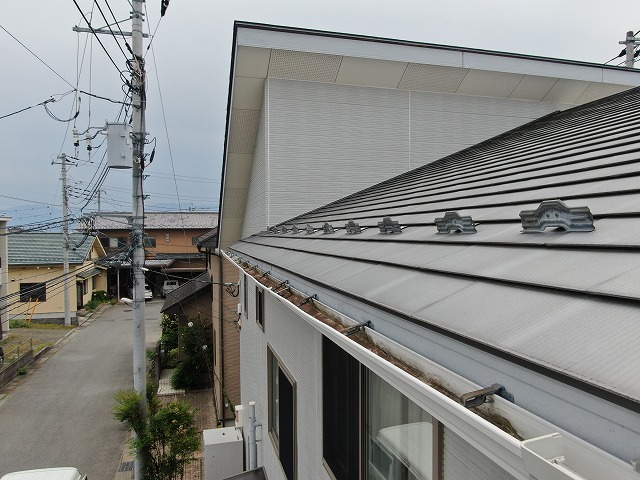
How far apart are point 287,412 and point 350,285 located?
311 centimetres

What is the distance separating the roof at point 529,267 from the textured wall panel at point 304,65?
5156 mm

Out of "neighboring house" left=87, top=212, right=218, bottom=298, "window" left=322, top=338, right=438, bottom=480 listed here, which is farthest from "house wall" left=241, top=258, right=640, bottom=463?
"neighboring house" left=87, top=212, right=218, bottom=298

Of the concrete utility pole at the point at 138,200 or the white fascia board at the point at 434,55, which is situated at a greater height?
the white fascia board at the point at 434,55

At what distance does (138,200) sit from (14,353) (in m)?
13.1

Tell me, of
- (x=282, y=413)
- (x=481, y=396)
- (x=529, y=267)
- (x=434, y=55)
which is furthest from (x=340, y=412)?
(x=434, y=55)

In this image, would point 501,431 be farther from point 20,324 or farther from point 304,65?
A: point 20,324

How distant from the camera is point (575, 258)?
162cm

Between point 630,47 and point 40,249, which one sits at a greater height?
point 630,47

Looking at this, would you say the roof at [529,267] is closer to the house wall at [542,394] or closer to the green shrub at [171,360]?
the house wall at [542,394]

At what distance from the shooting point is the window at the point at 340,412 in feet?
9.51

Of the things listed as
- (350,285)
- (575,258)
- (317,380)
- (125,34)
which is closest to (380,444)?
(350,285)

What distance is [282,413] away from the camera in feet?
17.7

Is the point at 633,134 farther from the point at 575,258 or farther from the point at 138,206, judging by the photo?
the point at 138,206

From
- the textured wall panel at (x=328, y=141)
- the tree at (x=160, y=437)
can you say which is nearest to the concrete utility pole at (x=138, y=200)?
the tree at (x=160, y=437)
